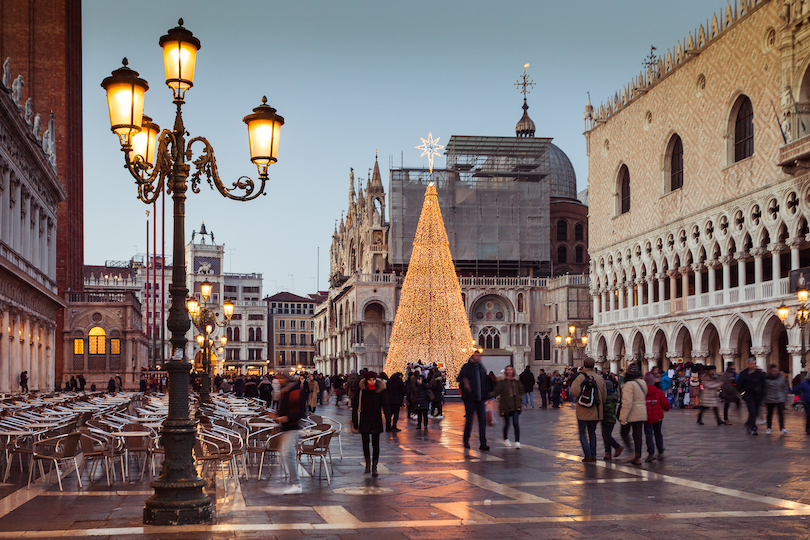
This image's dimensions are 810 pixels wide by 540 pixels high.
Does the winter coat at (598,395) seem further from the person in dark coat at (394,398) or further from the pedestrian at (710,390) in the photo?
the pedestrian at (710,390)

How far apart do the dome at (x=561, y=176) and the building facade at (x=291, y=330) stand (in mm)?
44595

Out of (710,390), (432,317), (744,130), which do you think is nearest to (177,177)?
(710,390)

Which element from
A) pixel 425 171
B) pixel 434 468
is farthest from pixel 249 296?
pixel 434 468

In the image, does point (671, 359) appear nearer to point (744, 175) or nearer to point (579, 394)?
point (744, 175)

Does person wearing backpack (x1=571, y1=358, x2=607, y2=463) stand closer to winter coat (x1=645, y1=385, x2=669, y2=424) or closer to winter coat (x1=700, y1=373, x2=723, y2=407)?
winter coat (x1=645, y1=385, x2=669, y2=424)

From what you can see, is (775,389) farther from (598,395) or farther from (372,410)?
(372,410)

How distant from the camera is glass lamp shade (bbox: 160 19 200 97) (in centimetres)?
828

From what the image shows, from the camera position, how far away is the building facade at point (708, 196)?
107 ft

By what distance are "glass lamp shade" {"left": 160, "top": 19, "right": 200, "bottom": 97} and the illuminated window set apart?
4466cm

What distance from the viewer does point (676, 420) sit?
22938 mm

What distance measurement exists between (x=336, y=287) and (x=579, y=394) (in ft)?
235

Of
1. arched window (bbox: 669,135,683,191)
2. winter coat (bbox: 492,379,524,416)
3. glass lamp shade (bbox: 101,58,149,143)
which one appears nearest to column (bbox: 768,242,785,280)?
arched window (bbox: 669,135,683,191)

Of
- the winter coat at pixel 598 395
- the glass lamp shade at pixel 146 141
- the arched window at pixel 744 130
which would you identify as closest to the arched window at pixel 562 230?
the arched window at pixel 744 130

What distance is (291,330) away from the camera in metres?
112
